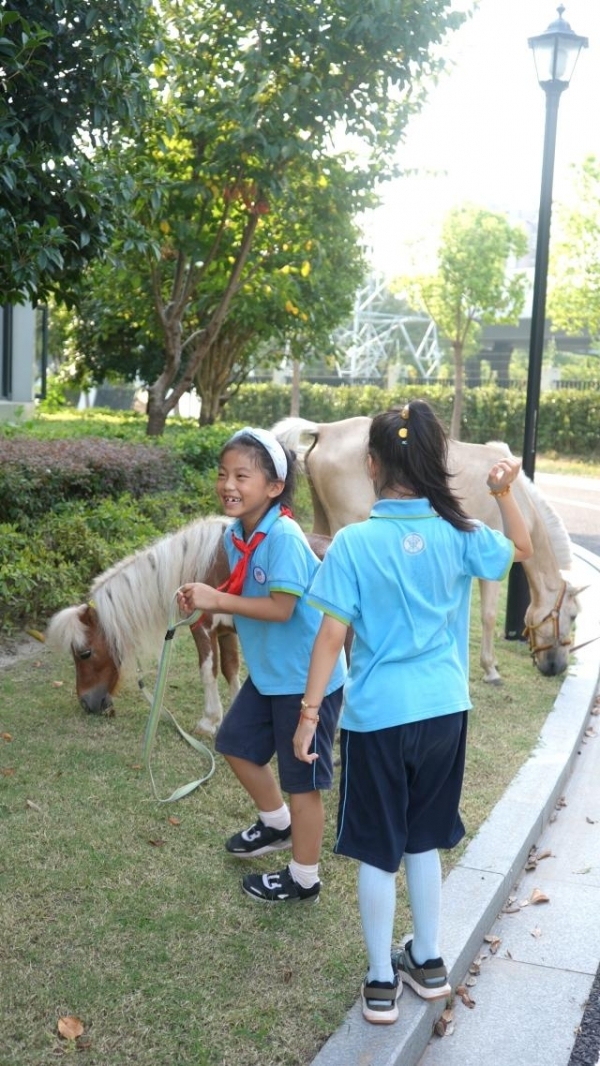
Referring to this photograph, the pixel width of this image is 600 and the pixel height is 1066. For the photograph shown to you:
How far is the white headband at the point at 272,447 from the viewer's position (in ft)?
11.8

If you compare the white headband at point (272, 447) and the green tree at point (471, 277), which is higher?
the green tree at point (471, 277)

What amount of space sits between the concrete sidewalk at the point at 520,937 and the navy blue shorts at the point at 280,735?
0.75 meters

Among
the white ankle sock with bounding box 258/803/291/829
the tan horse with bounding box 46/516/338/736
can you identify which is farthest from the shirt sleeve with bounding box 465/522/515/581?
the tan horse with bounding box 46/516/338/736

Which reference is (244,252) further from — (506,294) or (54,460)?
(506,294)

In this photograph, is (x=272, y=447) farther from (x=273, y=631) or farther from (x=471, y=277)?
(x=471, y=277)

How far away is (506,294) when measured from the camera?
3400 cm

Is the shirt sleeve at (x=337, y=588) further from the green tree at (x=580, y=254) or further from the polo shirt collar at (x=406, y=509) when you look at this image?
the green tree at (x=580, y=254)

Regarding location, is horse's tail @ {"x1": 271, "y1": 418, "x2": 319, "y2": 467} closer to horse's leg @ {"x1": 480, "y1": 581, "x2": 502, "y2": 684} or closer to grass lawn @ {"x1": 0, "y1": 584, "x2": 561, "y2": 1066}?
horse's leg @ {"x1": 480, "y1": 581, "x2": 502, "y2": 684}

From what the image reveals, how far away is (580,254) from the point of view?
30312mm

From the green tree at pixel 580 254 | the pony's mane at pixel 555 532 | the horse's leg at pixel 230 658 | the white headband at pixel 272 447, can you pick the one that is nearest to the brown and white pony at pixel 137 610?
the horse's leg at pixel 230 658

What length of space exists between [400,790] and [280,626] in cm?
83

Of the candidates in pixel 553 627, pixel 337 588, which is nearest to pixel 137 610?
pixel 337 588

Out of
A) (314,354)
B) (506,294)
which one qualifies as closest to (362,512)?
(314,354)

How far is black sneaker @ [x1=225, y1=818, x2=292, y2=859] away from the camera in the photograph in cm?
411
